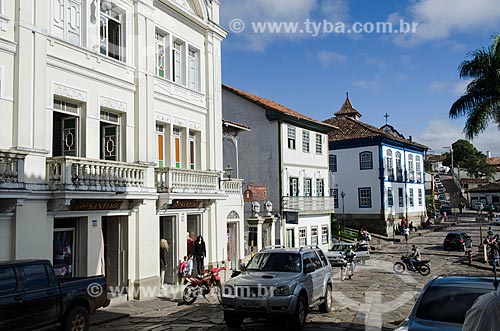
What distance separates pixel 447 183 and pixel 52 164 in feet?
297

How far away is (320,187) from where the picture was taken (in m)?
35.0

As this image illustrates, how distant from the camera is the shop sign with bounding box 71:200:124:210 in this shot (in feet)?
45.7

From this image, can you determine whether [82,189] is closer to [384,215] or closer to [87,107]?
[87,107]

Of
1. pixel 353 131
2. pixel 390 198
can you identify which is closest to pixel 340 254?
pixel 390 198

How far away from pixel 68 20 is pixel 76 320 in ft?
29.6

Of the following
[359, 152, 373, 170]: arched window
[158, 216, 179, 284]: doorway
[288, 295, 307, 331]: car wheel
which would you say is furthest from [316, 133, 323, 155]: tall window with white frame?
[288, 295, 307, 331]: car wheel

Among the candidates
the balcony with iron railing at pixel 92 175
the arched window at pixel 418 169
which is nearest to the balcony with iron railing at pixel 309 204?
the balcony with iron railing at pixel 92 175

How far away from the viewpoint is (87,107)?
15008mm

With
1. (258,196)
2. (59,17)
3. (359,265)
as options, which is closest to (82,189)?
(59,17)

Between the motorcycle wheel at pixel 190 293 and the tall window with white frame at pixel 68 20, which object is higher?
the tall window with white frame at pixel 68 20

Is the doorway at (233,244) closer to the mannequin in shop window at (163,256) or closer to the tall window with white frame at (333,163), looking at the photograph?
the mannequin in shop window at (163,256)

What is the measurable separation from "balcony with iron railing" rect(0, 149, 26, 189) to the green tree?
95.1 metres

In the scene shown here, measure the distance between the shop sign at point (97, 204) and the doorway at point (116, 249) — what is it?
89 cm

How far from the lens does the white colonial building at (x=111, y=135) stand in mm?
12648
